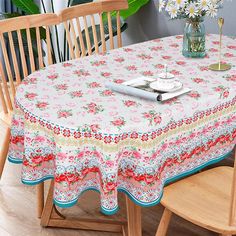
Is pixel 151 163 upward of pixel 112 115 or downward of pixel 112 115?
downward

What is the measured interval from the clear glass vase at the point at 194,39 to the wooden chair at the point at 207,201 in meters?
0.63

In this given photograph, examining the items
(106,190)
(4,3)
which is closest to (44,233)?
(106,190)

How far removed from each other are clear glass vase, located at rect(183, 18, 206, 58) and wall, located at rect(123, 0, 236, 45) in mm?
755

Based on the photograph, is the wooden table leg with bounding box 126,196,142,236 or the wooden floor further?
the wooden floor

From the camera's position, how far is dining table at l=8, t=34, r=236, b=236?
1804 mm

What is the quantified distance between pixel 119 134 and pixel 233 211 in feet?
1.56

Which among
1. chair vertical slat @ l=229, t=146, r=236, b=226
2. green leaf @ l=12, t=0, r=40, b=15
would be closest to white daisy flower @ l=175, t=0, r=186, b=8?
chair vertical slat @ l=229, t=146, r=236, b=226

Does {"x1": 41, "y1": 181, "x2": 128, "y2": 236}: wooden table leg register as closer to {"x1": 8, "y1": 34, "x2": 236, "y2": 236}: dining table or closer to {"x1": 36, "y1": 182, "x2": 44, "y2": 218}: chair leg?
{"x1": 36, "y1": 182, "x2": 44, "y2": 218}: chair leg

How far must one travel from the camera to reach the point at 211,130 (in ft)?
6.77

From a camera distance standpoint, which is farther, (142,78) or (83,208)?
(83,208)

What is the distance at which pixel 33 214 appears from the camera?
8.65 feet

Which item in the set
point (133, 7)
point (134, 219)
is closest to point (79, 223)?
point (134, 219)

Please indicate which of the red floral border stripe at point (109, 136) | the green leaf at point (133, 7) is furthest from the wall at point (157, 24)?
the red floral border stripe at point (109, 136)

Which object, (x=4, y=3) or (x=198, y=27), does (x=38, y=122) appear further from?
(x=4, y=3)
